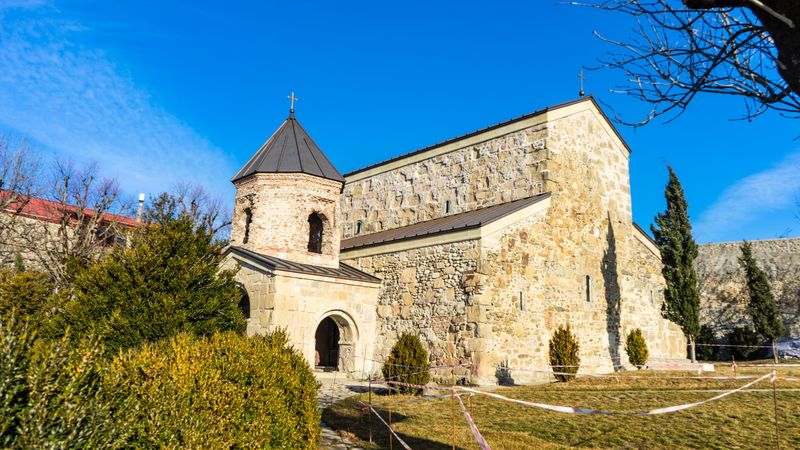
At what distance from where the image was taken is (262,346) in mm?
5461

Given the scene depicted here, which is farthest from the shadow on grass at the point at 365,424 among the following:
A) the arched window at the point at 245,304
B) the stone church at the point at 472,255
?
the arched window at the point at 245,304

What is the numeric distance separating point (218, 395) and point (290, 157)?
12.6 m

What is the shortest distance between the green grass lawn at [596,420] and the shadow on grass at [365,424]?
1cm

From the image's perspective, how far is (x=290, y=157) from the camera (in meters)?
16.2

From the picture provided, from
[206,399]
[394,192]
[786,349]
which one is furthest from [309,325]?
[786,349]

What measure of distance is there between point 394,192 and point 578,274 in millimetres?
7802

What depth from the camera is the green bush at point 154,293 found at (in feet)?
23.7

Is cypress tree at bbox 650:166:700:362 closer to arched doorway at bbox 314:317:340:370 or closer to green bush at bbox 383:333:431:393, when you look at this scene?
green bush at bbox 383:333:431:393

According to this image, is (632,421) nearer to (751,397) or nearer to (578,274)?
(751,397)

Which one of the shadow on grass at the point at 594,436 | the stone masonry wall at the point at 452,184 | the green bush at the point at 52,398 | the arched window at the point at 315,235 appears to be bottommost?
the shadow on grass at the point at 594,436

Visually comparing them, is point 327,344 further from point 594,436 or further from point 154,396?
point 154,396

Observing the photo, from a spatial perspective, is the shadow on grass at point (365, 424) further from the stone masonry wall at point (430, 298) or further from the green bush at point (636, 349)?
the green bush at point (636, 349)

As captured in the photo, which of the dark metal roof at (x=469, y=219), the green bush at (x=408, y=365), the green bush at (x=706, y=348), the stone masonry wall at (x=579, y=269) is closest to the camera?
the green bush at (x=408, y=365)

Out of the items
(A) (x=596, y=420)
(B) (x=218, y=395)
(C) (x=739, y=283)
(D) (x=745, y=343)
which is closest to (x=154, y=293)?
(B) (x=218, y=395)
